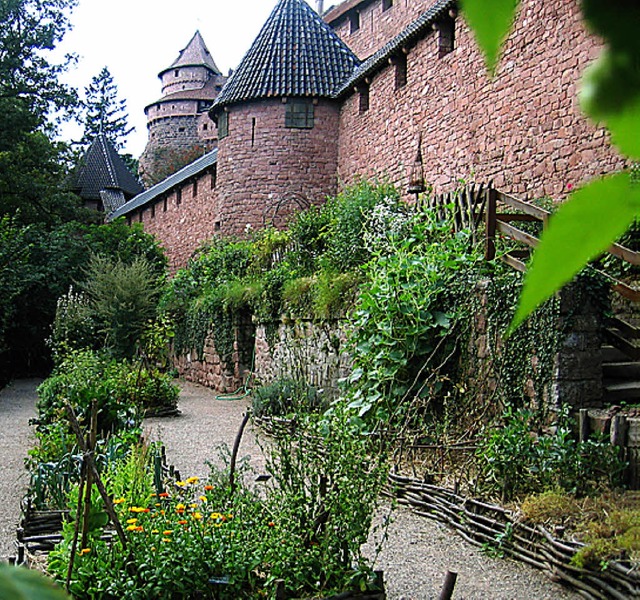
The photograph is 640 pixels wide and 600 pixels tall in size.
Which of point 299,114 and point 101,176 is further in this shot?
point 101,176

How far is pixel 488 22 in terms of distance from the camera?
22 cm

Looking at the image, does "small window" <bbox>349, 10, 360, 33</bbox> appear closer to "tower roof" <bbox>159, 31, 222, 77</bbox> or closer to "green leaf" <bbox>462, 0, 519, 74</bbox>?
"tower roof" <bbox>159, 31, 222, 77</bbox>

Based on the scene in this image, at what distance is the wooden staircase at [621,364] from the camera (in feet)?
19.6

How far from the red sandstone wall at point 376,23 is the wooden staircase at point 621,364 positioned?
13.9 metres

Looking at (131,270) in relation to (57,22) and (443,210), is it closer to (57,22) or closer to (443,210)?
(443,210)

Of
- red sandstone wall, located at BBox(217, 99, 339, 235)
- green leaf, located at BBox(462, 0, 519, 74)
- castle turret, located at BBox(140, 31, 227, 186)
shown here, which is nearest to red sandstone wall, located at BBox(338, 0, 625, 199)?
red sandstone wall, located at BBox(217, 99, 339, 235)

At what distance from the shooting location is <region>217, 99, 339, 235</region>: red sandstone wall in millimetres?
17094

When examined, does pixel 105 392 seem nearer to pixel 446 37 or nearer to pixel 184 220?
pixel 446 37

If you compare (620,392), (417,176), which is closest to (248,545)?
(620,392)

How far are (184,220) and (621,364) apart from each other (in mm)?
17977

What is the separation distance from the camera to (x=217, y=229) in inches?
738

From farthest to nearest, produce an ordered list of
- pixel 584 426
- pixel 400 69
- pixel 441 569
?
pixel 400 69 < pixel 584 426 < pixel 441 569

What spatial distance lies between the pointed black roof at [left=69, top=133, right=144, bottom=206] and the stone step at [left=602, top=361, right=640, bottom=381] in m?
30.5

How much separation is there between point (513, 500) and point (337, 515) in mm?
1872
